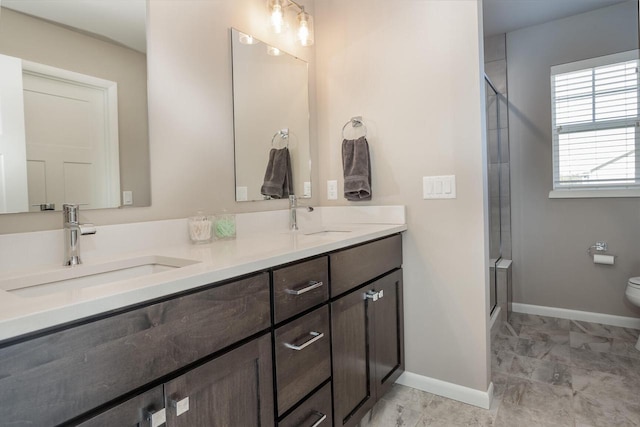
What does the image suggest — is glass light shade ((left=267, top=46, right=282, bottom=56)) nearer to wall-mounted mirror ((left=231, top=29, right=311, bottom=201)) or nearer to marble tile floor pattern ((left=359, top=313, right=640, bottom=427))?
wall-mounted mirror ((left=231, top=29, right=311, bottom=201))

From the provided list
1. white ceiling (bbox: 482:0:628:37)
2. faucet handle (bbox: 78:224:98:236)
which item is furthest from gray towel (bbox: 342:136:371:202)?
white ceiling (bbox: 482:0:628:37)

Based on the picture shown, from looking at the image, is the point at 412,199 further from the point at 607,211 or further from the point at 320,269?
the point at 607,211

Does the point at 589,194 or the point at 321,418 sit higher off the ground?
the point at 589,194

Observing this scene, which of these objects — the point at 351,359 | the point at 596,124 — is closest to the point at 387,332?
the point at 351,359

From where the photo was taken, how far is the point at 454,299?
185cm

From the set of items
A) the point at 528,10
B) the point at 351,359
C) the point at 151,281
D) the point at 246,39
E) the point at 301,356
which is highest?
the point at 528,10

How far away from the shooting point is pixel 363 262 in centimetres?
156

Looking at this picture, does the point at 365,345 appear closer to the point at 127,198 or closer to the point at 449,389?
the point at 449,389

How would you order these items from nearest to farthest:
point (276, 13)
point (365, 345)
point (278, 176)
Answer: point (365, 345)
point (276, 13)
point (278, 176)

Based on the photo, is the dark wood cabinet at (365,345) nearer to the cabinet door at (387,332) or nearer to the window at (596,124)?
the cabinet door at (387,332)

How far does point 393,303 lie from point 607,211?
213 centimetres

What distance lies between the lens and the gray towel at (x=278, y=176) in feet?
6.33

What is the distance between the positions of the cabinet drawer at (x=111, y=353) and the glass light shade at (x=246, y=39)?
1.30 m

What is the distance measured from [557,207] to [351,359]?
2.46 m
